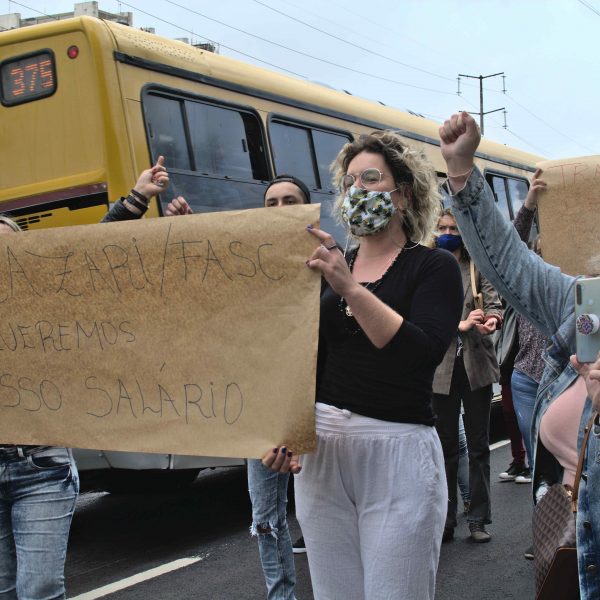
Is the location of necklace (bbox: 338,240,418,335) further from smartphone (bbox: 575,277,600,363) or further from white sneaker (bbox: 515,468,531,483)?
white sneaker (bbox: 515,468,531,483)

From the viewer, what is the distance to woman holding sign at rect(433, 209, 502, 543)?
529 centimetres

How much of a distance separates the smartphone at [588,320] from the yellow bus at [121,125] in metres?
3.64

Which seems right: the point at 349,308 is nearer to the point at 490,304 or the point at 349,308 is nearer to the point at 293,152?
the point at 490,304

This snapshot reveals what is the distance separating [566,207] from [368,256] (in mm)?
790

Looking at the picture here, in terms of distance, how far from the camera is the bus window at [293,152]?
7043 millimetres

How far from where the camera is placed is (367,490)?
2.36m

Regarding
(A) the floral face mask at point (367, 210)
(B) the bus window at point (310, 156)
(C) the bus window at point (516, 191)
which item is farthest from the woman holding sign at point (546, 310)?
(C) the bus window at point (516, 191)

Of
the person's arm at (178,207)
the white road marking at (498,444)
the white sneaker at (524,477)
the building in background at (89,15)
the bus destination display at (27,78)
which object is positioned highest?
the building in background at (89,15)

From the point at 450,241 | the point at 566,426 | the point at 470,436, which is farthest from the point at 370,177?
the point at 470,436

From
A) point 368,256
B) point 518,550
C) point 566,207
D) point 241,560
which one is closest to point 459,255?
A: point 518,550

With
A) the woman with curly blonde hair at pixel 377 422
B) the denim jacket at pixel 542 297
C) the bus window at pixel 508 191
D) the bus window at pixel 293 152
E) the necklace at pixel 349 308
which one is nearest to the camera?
the denim jacket at pixel 542 297

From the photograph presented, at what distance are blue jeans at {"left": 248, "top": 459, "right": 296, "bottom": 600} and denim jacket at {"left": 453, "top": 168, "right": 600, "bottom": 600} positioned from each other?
160 cm

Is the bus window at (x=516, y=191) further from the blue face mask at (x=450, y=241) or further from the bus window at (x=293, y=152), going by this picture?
the blue face mask at (x=450, y=241)

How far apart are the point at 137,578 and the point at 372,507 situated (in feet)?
9.51
